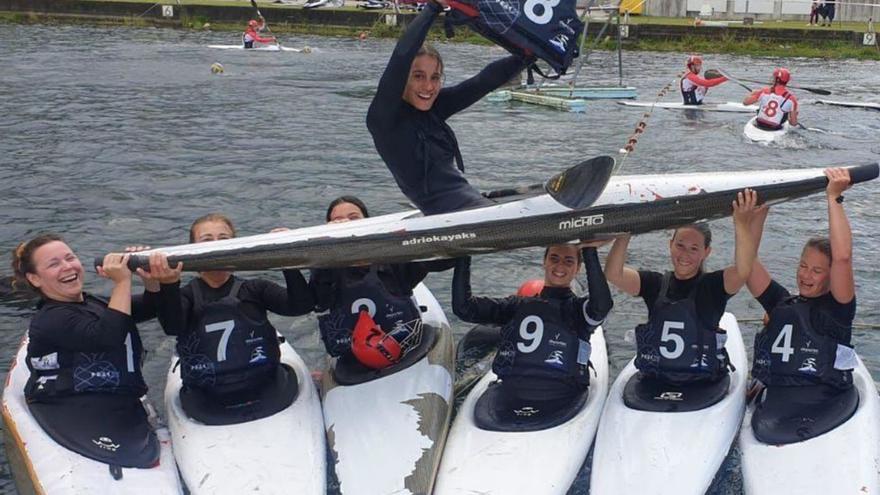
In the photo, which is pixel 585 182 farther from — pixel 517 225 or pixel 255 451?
pixel 255 451

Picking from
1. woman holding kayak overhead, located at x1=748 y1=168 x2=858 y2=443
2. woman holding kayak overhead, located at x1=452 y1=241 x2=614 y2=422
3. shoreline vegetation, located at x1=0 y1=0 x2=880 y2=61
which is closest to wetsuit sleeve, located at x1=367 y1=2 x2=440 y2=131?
woman holding kayak overhead, located at x1=452 y1=241 x2=614 y2=422

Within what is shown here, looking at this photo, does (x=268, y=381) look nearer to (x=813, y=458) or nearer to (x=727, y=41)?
(x=813, y=458)

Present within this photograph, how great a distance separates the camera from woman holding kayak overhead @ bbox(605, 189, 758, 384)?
16.4ft

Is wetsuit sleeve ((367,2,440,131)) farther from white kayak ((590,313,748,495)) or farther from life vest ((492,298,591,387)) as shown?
white kayak ((590,313,748,495))

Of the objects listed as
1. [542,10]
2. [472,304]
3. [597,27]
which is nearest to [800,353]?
[472,304]

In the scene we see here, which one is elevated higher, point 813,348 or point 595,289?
point 595,289

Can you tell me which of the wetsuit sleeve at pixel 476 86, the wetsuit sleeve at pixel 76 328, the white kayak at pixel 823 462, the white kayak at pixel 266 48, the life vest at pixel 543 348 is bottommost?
the white kayak at pixel 823 462

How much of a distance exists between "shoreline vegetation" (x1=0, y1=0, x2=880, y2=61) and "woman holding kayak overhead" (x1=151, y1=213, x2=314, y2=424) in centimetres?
2516

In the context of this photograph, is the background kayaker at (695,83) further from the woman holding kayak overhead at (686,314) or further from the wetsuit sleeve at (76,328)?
the wetsuit sleeve at (76,328)

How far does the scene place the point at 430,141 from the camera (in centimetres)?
508

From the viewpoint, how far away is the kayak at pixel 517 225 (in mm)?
4801

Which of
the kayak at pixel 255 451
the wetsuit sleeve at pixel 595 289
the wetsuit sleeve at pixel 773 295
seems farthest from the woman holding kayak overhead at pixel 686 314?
the kayak at pixel 255 451

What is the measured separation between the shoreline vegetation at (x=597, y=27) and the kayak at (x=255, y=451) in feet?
83.7

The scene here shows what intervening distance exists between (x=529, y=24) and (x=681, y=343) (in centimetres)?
182
